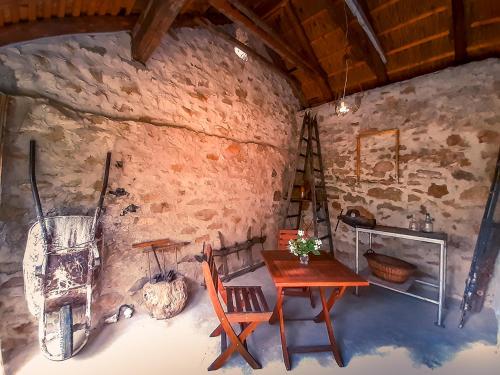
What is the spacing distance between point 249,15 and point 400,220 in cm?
325

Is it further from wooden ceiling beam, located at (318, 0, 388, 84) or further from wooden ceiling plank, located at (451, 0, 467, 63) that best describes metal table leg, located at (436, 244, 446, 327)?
wooden ceiling beam, located at (318, 0, 388, 84)

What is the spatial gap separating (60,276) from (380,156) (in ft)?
12.9

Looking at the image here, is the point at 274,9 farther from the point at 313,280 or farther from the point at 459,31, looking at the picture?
the point at 313,280

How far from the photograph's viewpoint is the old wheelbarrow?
1.63 m

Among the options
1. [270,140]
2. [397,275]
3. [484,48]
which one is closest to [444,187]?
[397,275]

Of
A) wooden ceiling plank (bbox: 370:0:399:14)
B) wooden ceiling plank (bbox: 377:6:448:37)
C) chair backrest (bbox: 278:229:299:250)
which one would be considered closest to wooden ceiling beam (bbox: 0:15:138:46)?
wooden ceiling plank (bbox: 370:0:399:14)

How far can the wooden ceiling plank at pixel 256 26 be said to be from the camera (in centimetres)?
227

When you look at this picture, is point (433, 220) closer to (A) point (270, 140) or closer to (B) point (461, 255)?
(B) point (461, 255)

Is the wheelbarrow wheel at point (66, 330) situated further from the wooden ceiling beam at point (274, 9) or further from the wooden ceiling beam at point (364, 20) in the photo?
the wooden ceiling beam at point (274, 9)

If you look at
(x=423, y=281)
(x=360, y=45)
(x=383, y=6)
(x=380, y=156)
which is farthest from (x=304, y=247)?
(x=383, y=6)

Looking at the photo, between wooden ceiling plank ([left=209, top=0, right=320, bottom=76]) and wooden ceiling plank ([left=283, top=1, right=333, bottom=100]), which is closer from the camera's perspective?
wooden ceiling plank ([left=209, top=0, right=320, bottom=76])

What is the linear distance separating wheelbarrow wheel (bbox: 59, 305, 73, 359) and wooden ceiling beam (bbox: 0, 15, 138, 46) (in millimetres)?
2063

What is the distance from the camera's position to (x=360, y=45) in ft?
9.57

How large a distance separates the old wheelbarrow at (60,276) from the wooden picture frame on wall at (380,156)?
11.4 ft
